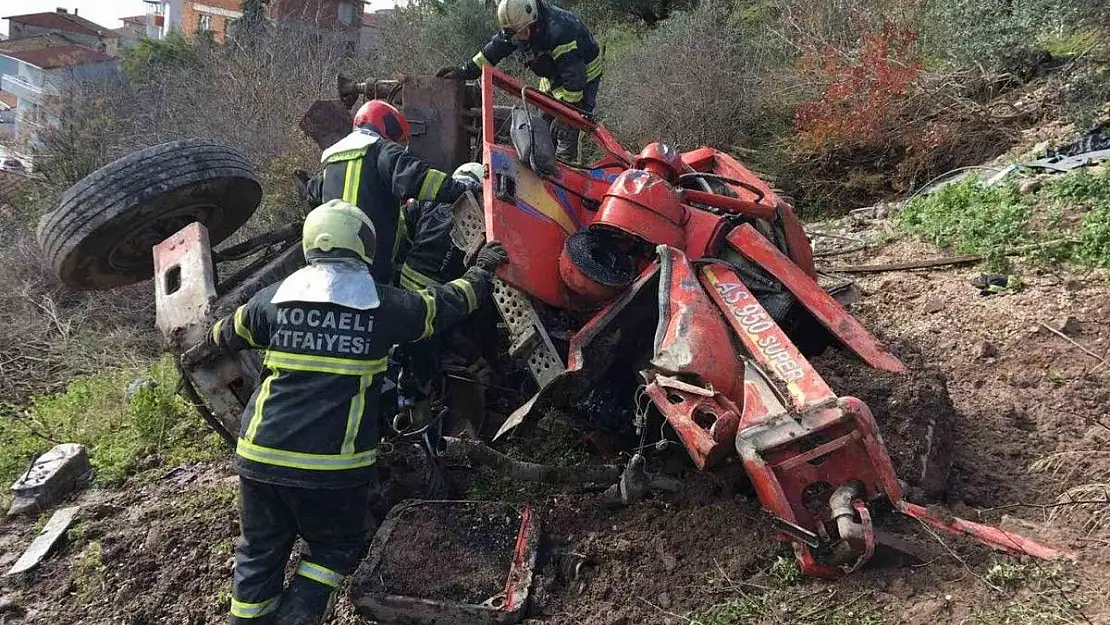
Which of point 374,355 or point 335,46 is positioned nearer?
point 374,355

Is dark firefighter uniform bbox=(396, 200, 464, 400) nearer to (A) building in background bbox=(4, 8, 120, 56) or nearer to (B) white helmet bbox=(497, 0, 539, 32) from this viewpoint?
(B) white helmet bbox=(497, 0, 539, 32)

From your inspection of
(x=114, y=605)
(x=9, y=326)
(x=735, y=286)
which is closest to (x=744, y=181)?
(x=735, y=286)

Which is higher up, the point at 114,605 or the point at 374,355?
the point at 374,355

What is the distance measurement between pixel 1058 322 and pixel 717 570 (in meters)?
2.79

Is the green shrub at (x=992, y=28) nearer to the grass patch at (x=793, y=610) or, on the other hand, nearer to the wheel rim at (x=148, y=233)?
the grass patch at (x=793, y=610)

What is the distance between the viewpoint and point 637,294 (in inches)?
136

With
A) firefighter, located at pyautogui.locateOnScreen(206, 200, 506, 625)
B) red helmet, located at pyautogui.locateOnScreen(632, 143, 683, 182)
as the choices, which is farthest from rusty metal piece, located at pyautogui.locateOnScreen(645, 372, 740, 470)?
red helmet, located at pyautogui.locateOnScreen(632, 143, 683, 182)

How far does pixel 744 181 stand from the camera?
14.3 feet

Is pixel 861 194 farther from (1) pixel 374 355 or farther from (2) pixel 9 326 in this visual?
(2) pixel 9 326

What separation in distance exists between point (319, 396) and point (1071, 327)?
4.01 metres

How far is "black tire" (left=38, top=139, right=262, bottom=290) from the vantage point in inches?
165

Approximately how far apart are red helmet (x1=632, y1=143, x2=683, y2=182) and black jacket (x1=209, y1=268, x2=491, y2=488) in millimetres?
1582

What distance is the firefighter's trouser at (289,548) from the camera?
3010mm

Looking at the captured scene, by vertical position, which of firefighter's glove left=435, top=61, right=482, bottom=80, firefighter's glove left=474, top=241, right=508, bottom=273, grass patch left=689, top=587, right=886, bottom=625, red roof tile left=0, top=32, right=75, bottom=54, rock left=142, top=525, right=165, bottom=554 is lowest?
rock left=142, top=525, right=165, bottom=554
